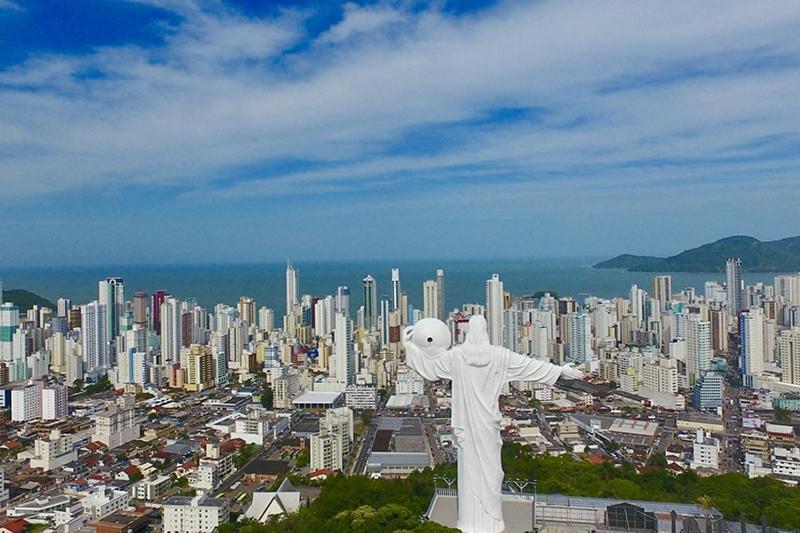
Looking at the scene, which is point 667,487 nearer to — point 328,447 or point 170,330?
point 328,447

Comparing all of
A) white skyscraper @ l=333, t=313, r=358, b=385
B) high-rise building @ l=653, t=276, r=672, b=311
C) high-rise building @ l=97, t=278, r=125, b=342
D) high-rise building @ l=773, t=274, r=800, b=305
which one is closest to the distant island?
high-rise building @ l=773, t=274, r=800, b=305

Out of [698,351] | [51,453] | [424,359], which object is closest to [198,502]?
[51,453]

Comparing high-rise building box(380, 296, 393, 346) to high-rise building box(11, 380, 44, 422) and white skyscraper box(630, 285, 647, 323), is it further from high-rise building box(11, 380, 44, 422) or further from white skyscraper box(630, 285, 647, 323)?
high-rise building box(11, 380, 44, 422)

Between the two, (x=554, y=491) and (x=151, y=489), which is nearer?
(x=554, y=491)

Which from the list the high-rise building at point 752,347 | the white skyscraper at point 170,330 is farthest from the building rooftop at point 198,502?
the white skyscraper at point 170,330

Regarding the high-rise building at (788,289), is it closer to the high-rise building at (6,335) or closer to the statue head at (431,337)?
the statue head at (431,337)

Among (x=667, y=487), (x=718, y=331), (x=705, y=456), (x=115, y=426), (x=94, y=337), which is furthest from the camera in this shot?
(x=718, y=331)
